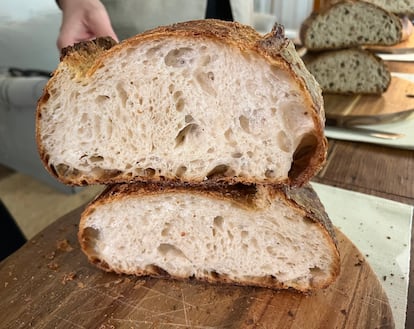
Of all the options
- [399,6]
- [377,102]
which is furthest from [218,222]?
[399,6]

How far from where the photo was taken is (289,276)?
141 cm

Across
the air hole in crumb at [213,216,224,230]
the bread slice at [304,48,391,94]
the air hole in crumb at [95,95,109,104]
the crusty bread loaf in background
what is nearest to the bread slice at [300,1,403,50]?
the bread slice at [304,48,391,94]

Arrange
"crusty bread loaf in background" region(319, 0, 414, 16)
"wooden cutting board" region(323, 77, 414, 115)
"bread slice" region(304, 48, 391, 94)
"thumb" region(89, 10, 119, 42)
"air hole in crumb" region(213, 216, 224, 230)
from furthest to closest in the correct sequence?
"crusty bread loaf in background" region(319, 0, 414, 16), "bread slice" region(304, 48, 391, 94), "wooden cutting board" region(323, 77, 414, 115), "thumb" region(89, 10, 119, 42), "air hole in crumb" region(213, 216, 224, 230)

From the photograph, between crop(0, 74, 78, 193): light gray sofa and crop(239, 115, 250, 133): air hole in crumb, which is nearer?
crop(239, 115, 250, 133): air hole in crumb

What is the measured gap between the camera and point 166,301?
1377 mm

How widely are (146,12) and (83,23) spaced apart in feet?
2.31

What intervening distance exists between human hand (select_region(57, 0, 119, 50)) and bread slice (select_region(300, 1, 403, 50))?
1427mm

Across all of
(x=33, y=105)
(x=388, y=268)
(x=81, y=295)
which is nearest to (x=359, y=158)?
(x=388, y=268)

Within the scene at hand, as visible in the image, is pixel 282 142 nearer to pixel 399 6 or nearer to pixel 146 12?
pixel 146 12

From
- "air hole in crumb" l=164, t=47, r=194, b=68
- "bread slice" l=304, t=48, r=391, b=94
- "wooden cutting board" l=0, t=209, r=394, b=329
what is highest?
"air hole in crumb" l=164, t=47, r=194, b=68

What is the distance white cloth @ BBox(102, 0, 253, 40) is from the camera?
8.55ft

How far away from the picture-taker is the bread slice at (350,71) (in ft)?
9.05

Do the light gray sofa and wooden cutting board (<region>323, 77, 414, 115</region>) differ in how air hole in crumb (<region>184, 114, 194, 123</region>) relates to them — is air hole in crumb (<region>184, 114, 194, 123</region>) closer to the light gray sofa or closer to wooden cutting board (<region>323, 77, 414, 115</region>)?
wooden cutting board (<region>323, 77, 414, 115</region>)

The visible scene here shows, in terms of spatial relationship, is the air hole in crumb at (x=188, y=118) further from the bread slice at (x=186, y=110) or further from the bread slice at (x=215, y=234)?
the bread slice at (x=215, y=234)
